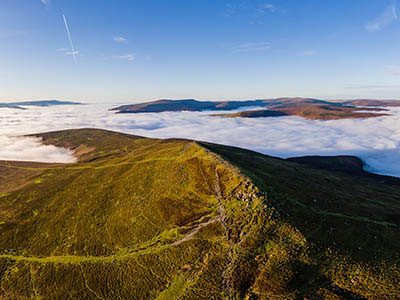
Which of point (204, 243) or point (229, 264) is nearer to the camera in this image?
point (229, 264)

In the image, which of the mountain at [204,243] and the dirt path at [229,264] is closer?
the dirt path at [229,264]

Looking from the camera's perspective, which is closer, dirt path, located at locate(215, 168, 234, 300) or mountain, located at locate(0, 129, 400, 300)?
dirt path, located at locate(215, 168, 234, 300)

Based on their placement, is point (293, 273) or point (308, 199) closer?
point (293, 273)

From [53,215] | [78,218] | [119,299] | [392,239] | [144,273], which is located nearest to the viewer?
[119,299]

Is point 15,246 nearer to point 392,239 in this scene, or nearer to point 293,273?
point 293,273

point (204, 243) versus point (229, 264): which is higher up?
point (204, 243)

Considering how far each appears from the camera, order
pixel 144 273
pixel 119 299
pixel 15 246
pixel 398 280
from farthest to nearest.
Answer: pixel 15 246 → pixel 144 273 → pixel 119 299 → pixel 398 280

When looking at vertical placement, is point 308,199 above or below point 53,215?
above

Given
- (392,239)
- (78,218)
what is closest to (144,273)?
(78,218)
